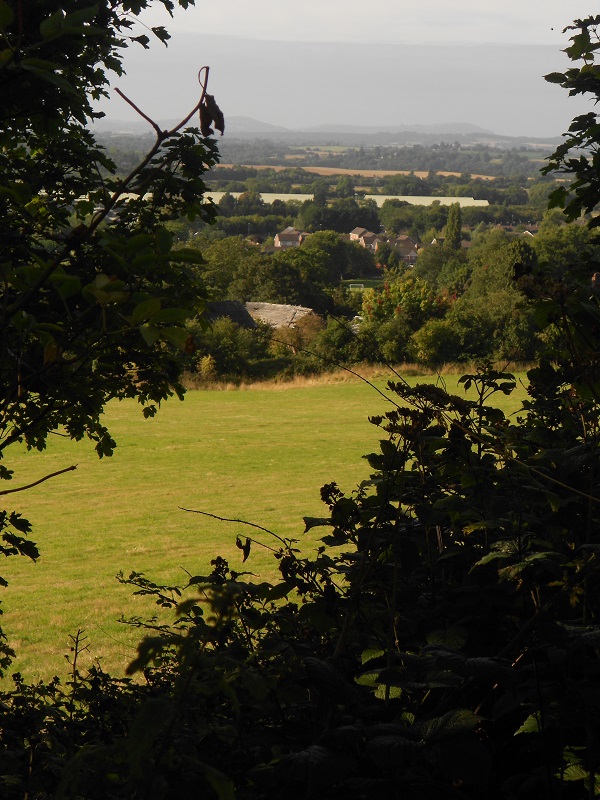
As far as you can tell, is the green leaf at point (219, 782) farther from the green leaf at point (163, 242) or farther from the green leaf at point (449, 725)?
the green leaf at point (163, 242)

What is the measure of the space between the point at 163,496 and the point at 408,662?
19630mm

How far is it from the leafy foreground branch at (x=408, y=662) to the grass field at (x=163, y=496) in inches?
70.7

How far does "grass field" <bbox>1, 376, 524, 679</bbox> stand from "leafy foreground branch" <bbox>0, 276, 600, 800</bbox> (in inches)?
70.7

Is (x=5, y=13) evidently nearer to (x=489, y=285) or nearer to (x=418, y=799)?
(x=418, y=799)

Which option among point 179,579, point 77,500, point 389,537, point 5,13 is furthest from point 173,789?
point 77,500

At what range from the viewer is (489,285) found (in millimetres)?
46438

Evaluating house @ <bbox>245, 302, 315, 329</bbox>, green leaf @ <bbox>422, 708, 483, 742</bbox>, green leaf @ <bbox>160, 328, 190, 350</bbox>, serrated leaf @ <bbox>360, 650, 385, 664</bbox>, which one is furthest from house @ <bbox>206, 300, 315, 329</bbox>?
green leaf @ <bbox>160, 328, 190, 350</bbox>

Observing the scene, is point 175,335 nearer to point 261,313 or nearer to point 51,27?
point 51,27

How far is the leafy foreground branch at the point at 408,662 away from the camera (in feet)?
4.27

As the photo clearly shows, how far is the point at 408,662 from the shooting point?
1.55m

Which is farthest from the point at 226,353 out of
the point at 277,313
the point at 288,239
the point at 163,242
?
the point at 288,239

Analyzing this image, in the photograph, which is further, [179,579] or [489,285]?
[489,285]

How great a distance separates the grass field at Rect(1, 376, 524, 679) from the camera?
11.8 meters

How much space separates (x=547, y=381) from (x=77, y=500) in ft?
63.6
